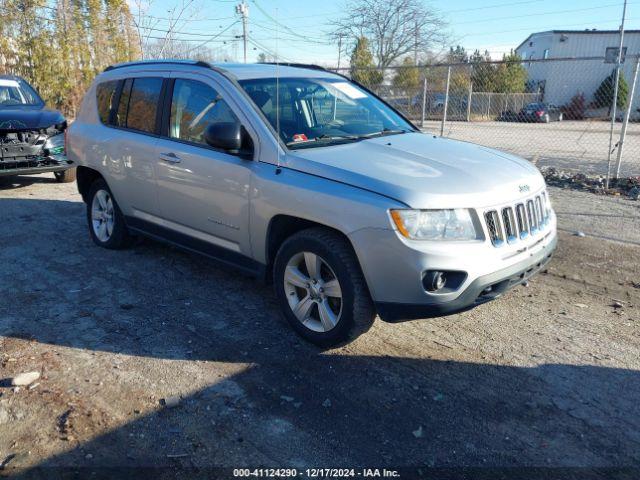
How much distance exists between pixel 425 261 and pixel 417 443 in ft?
3.25

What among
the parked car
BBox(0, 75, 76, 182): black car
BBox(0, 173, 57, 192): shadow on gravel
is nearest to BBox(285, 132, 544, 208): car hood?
the parked car

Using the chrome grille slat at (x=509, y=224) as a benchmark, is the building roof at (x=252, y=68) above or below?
above

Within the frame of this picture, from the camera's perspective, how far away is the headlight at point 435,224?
3.20 m

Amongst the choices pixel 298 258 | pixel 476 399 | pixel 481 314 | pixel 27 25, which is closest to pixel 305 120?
pixel 298 258

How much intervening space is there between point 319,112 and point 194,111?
1.05 metres

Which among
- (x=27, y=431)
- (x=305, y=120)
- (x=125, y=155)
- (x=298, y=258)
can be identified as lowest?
(x=27, y=431)

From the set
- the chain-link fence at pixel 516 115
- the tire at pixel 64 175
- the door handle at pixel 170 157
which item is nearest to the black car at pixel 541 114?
the chain-link fence at pixel 516 115

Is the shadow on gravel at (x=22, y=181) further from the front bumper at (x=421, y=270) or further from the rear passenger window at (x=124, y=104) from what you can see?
A: the front bumper at (x=421, y=270)

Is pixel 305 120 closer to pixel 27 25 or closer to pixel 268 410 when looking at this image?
pixel 268 410

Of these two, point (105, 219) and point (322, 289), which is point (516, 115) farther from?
point (322, 289)

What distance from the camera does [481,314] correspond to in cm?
436

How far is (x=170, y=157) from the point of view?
4645 mm

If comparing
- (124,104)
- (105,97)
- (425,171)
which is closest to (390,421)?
(425,171)

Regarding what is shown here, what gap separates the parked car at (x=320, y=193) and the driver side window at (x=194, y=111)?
0.01 meters
